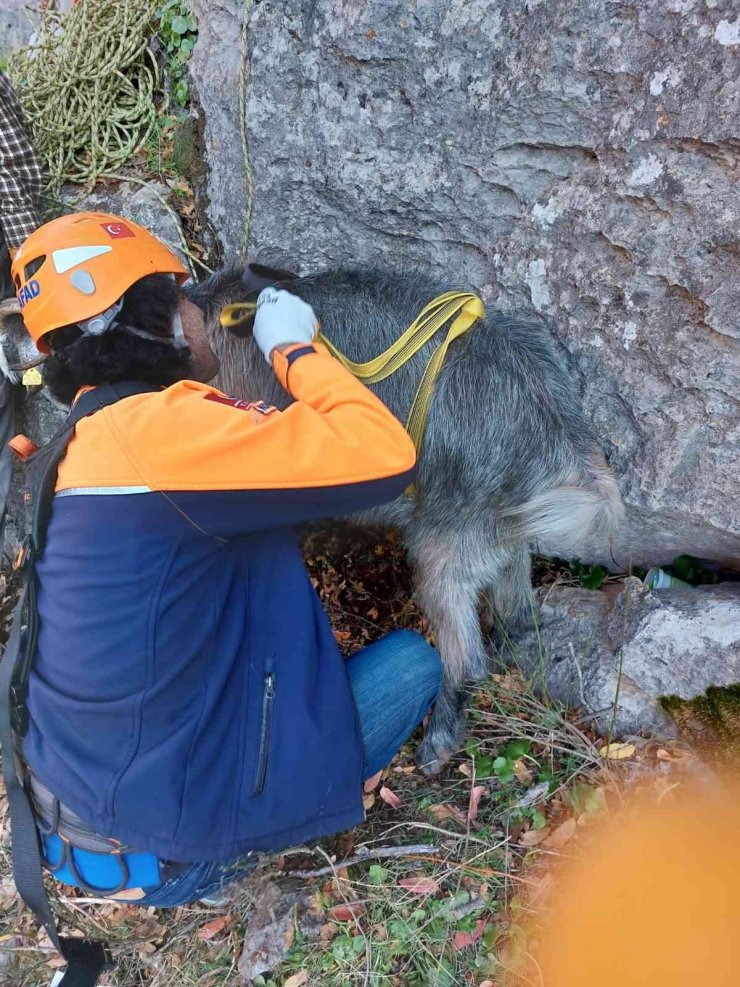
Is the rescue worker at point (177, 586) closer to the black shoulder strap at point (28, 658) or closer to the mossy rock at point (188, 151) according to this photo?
the black shoulder strap at point (28, 658)

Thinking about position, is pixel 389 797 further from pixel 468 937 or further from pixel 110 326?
pixel 110 326

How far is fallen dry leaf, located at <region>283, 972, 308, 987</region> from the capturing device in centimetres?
256

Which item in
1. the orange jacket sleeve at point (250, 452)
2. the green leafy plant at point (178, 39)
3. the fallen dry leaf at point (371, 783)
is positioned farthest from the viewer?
the green leafy plant at point (178, 39)

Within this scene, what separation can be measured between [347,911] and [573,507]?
5.48 ft

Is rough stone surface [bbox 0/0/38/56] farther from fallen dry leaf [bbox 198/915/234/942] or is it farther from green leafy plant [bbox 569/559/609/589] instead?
fallen dry leaf [bbox 198/915/234/942]

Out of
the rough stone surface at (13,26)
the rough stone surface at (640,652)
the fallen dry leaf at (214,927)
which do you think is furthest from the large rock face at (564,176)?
the rough stone surface at (13,26)

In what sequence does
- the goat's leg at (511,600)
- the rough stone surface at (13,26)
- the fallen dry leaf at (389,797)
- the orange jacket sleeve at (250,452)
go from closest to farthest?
the orange jacket sleeve at (250,452)
the fallen dry leaf at (389,797)
the goat's leg at (511,600)
the rough stone surface at (13,26)

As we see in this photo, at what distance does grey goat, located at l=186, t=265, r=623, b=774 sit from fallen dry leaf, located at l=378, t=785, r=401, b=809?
853 mm

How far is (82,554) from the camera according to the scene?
189 cm

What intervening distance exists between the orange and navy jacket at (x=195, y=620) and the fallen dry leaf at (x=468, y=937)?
1.93 feet

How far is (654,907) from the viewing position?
146 cm

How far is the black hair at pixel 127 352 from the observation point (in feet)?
7.00

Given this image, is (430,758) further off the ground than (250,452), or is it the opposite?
(250,452)

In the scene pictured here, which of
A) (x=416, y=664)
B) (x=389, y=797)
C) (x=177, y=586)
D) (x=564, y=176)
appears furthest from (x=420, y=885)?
(x=564, y=176)
